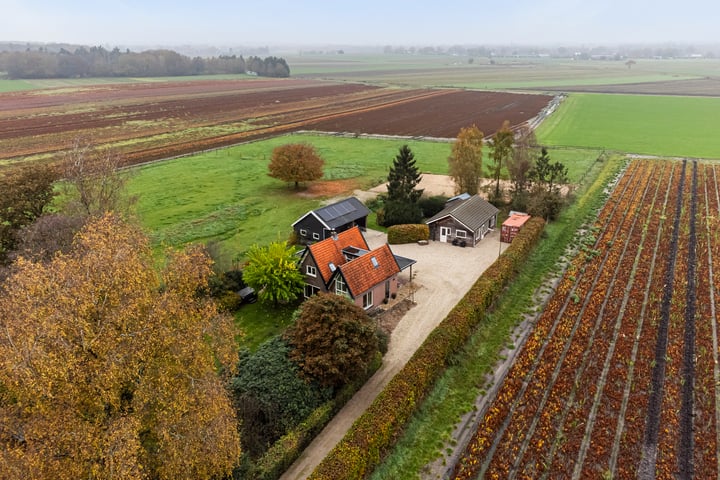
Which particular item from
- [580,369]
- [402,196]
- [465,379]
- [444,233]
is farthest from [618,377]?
[402,196]

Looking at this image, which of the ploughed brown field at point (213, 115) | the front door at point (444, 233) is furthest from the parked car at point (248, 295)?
the ploughed brown field at point (213, 115)

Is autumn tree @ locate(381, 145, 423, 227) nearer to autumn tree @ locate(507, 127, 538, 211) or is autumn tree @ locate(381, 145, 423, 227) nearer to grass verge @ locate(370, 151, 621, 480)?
autumn tree @ locate(507, 127, 538, 211)

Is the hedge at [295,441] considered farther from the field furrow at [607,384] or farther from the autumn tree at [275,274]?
the field furrow at [607,384]

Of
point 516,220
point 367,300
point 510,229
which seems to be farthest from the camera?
point 516,220

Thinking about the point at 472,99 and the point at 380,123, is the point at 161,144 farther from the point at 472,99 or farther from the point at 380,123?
the point at 472,99

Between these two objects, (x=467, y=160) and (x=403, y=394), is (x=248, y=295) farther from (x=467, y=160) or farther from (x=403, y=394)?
(x=467, y=160)
